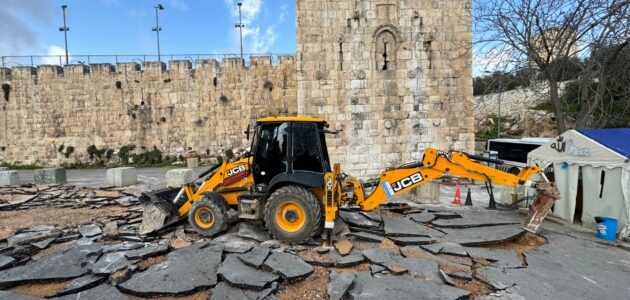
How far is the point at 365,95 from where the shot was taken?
40.9ft

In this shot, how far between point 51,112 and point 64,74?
2.46m

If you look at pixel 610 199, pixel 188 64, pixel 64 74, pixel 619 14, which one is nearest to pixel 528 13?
pixel 619 14

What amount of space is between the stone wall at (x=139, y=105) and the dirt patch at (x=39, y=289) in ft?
45.8

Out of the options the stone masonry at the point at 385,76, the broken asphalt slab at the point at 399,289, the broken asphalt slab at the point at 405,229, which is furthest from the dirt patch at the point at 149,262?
the stone masonry at the point at 385,76

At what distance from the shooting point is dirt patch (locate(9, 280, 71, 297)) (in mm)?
4125

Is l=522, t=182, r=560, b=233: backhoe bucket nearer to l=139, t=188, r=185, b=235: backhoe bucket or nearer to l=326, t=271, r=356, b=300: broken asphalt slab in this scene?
l=326, t=271, r=356, b=300: broken asphalt slab

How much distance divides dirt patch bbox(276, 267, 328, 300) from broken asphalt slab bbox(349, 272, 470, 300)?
388mm

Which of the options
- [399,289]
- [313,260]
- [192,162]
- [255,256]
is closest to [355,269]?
[313,260]

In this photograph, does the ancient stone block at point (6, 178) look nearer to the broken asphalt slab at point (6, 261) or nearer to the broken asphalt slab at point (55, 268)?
the broken asphalt slab at point (6, 261)

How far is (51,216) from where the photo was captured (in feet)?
26.2

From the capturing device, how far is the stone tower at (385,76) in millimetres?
12289

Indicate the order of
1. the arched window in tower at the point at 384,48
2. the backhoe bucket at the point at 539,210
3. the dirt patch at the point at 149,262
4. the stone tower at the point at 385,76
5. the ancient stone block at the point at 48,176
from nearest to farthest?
the dirt patch at the point at 149,262
the backhoe bucket at the point at 539,210
the stone tower at the point at 385,76
the arched window in tower at the point at 384,48
the ancient stone block at the point at 48,176

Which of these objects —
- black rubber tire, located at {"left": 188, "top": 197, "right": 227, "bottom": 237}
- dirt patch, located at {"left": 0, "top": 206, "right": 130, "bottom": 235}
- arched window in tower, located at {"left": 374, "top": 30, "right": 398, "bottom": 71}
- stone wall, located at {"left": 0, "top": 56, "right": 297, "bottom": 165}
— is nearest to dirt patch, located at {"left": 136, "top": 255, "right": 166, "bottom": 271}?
Result: black rubber tire, located at {"left": 188, "top": 197, "right": 227, "bottom": 237}

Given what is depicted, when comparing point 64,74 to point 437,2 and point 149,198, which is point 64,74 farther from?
point 437,2
